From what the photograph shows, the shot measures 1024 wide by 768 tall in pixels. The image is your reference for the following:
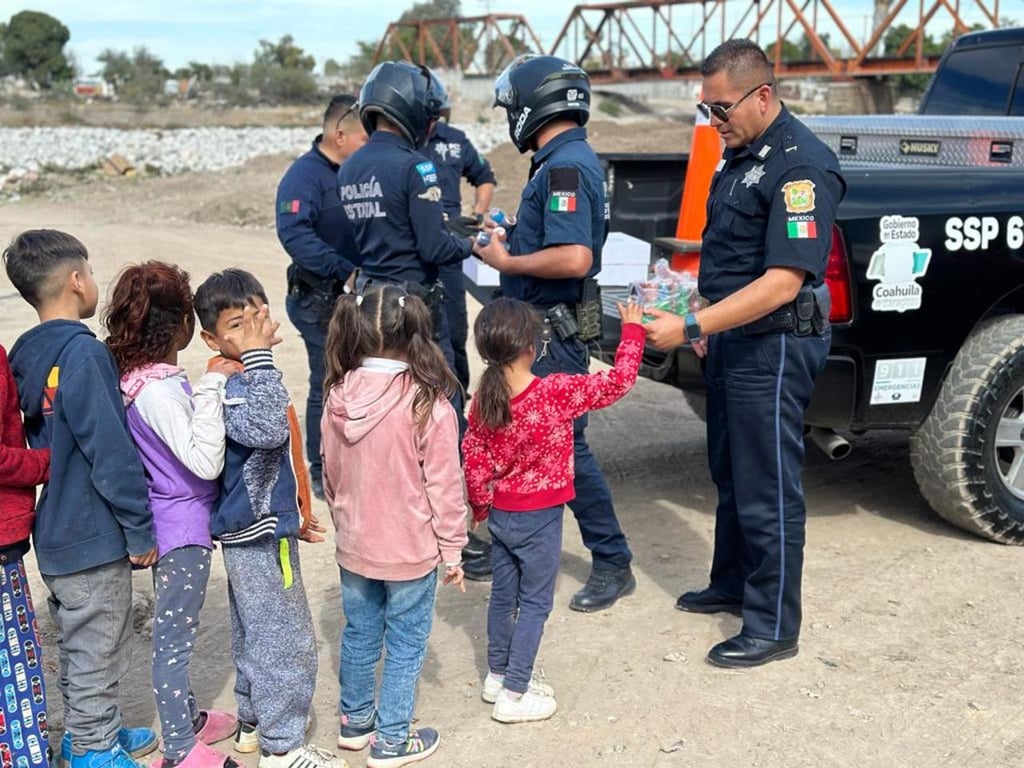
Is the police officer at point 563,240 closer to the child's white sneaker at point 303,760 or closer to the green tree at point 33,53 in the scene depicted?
the child's white sneaker at point 303,760

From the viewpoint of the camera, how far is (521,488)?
3.71 metres

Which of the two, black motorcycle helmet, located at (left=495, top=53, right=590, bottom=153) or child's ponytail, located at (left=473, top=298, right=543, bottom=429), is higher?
black motorcycle helmet, located at (left=495, top=53, right=590, bottom=153)

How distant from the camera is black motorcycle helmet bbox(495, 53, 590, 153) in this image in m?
4.36

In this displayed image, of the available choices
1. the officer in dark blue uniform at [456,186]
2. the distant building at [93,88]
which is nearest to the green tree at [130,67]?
the distant building at [93,88]

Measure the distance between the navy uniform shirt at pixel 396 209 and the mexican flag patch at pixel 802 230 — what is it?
168cm

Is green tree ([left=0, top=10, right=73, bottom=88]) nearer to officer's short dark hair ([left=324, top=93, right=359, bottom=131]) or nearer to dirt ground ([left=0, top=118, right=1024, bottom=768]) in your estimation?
officer's short dark hair ([left=324, top=93, right=359, bottom=131])

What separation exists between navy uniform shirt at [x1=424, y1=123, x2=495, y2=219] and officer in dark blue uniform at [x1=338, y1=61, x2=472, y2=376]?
7.95ft

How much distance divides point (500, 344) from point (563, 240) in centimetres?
83

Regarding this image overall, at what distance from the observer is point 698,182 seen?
6051 millimetres

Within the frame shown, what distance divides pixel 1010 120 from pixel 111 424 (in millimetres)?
4502

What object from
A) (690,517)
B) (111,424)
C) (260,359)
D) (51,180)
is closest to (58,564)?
(111,424)

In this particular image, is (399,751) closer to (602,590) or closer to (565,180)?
(602,590)

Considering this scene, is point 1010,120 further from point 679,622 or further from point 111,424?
point 111,424

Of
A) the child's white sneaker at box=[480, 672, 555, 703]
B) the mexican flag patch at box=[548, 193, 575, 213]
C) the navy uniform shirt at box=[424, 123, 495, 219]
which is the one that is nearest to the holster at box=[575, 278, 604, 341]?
the mexican flag patch at box=[548, 193, 575, 213]
